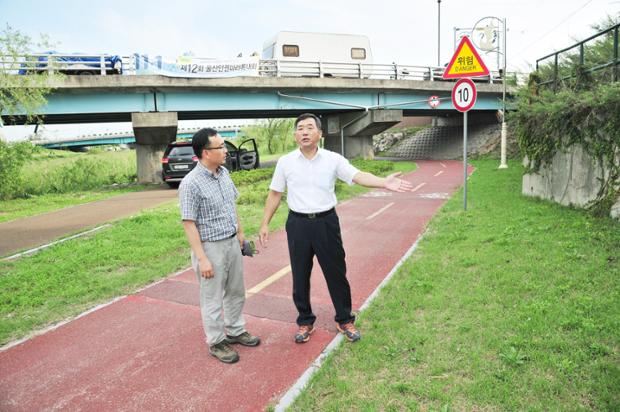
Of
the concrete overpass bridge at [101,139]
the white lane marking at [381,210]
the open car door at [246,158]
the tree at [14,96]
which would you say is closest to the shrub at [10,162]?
the tree at [14,96]

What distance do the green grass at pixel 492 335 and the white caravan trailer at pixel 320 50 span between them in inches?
799

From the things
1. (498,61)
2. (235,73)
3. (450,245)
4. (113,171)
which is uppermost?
(498,61)

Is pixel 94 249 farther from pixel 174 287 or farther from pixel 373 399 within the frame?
pixel 373 399

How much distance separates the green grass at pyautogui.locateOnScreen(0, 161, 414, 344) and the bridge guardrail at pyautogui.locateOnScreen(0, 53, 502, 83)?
32.6ft

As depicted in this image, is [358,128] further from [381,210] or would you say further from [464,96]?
[464,96]

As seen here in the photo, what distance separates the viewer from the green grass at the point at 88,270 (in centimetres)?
502

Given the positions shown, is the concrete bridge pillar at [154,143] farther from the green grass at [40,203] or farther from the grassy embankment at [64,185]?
the green grass at [40,203]

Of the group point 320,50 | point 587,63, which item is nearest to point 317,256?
point 587,63

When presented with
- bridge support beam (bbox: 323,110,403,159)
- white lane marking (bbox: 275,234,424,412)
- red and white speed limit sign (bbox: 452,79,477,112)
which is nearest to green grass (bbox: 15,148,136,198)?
bridge support beam (bbox: 323,110,403,159)

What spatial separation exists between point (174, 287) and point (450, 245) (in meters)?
4.00

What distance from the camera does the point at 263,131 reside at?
49.4 m

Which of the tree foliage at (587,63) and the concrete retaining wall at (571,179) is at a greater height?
the tree foliage at (587,63)

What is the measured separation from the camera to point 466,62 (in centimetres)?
927

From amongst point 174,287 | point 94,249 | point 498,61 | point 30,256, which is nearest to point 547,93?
point 174,287
